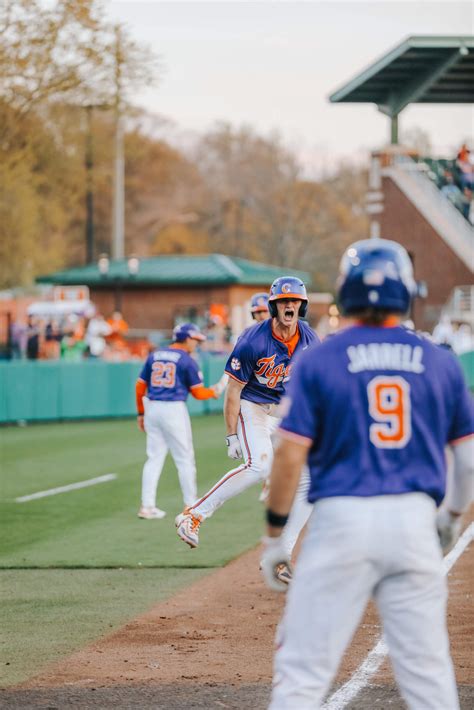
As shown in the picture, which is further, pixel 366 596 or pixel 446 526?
pixel 446 526

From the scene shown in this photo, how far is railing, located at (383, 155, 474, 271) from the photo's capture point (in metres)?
37.7

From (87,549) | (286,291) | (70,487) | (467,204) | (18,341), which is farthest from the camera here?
(467,204)

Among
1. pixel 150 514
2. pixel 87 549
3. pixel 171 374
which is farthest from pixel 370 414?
pixel 150 514

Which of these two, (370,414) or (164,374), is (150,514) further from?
(370,414)

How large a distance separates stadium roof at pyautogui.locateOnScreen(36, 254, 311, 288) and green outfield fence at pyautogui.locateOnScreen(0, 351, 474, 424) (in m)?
18.9

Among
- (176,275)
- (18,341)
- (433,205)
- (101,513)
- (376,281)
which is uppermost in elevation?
(433,205)

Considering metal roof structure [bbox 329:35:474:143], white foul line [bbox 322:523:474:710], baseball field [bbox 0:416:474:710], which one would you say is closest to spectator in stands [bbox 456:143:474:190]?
metal roof structure [bbox 329:35:474:143]

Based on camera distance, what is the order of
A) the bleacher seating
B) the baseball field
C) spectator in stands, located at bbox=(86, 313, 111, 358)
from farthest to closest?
the bleacher seating
spectator in stands, located at bbox=(86, 313, 111, 358)
the baseball field

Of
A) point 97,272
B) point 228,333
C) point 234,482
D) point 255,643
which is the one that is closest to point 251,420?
point 234,482

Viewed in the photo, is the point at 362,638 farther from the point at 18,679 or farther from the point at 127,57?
the point at 127,57

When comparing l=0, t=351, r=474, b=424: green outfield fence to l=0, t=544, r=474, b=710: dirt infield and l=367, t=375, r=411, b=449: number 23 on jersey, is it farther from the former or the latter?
l=367, t=375, r=411, b=449: number 23 on jersey

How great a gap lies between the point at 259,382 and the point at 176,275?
3817 cm

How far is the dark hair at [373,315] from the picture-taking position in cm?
430

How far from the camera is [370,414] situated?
4129mm
